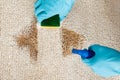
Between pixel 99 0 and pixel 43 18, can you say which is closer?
pixel 43 18

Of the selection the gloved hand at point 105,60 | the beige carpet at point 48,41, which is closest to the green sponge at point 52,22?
the beige carpet at point 48,41

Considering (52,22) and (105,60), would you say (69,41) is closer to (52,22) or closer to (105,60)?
(52,22)

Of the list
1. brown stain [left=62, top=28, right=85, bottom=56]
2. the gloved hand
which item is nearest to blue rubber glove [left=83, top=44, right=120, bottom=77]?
the gloved hand

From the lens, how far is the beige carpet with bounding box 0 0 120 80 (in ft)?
3.53

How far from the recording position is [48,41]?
110 cm

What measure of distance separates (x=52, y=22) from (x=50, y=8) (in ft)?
0.28

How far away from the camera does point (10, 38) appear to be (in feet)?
3.54

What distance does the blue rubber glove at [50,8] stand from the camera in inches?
39.1

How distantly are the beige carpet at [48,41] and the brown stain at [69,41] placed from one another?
14mm

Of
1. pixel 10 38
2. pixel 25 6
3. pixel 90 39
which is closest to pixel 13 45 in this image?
pixel 10 38

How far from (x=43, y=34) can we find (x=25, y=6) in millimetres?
128

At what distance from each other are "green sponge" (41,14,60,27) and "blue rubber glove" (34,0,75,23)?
3 centimetres

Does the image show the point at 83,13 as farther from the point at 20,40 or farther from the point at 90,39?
the point at 20,40

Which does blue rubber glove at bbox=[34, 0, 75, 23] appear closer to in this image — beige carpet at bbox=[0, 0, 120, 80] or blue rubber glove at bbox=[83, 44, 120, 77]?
beige carpet at bbox=[0, 0, 120, 80]
